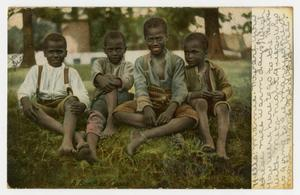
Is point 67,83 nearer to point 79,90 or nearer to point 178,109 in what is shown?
point 79,90

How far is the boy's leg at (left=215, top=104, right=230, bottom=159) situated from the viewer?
200 cm

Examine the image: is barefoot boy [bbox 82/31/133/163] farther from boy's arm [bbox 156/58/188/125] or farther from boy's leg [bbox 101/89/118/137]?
boy's arm [bbox 156/58/188/125]

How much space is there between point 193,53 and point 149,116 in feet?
1.11

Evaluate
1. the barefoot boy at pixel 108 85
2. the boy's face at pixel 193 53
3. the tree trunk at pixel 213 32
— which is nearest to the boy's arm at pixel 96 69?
the barefoot boy at pixel 108 85

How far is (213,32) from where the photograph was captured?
204 cm

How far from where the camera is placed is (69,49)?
205 centimetres

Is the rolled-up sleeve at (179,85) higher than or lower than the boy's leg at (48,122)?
higher

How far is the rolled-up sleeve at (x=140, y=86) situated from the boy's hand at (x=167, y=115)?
0.24 ft

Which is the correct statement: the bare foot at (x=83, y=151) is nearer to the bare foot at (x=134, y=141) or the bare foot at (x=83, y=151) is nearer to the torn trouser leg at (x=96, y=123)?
the torn trouser leg at (x=96, y=123)

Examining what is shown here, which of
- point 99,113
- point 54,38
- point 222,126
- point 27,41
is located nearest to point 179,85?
point 222,126

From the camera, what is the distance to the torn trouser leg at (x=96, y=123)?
2.01 meters

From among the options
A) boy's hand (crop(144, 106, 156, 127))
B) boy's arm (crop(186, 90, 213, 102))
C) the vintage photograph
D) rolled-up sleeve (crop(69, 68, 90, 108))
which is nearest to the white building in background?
the vintage photograph

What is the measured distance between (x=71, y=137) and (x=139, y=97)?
0.34 meters

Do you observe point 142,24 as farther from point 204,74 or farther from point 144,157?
point 144,157
